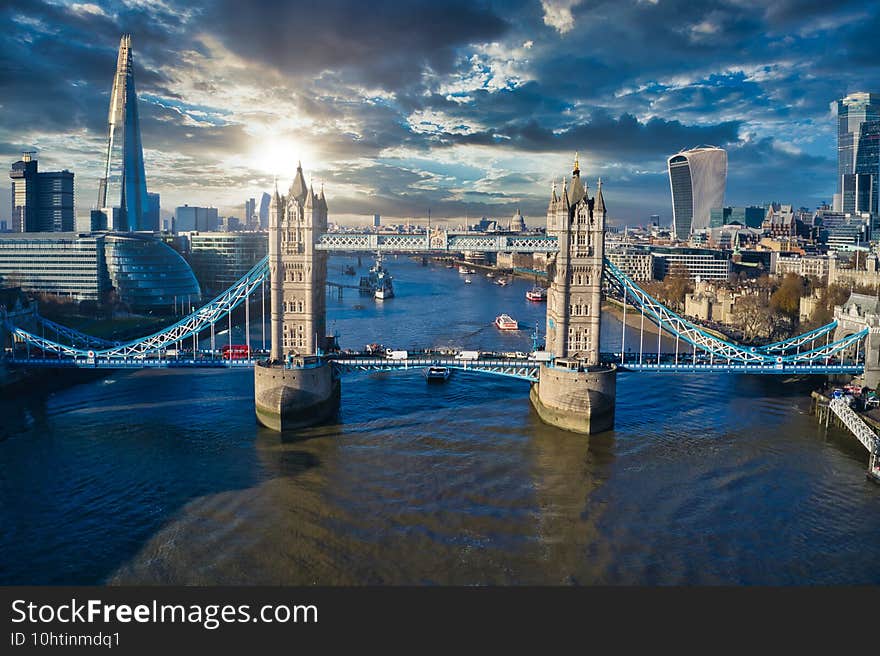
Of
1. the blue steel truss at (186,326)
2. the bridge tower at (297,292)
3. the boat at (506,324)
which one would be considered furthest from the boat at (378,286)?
the bridge tower at (297,292)

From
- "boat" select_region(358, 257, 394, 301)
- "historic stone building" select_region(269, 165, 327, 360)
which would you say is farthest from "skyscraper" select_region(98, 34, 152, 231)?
"historic stone building" select_region(269, 165, 327, 360)

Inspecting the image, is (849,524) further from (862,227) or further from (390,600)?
(862,227)

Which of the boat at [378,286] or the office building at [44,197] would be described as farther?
the office building at [44,197]

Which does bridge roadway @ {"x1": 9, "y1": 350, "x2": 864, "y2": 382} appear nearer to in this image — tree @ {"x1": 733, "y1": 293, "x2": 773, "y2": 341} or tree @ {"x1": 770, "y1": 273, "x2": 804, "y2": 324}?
tree @ {"x1": 733, "y1": 293, "x2": 773, "y2": 341}

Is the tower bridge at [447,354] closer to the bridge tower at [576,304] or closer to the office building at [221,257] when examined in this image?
the bridge tower at [576,304]

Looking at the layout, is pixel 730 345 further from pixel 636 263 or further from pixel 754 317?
pixel 636 263

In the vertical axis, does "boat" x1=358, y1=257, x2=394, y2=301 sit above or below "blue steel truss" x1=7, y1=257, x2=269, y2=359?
above

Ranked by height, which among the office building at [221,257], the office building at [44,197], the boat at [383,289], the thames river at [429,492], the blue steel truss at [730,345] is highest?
the office building at [44,197]
